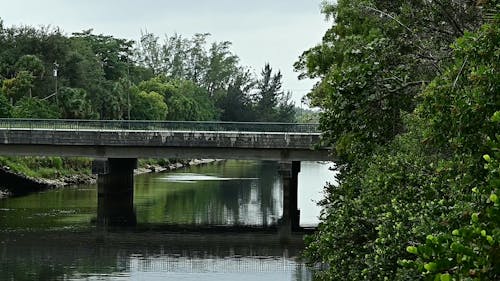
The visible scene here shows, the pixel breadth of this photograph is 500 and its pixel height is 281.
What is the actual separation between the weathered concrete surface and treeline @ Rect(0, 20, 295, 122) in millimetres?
16476

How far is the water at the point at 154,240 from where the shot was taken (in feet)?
87.8

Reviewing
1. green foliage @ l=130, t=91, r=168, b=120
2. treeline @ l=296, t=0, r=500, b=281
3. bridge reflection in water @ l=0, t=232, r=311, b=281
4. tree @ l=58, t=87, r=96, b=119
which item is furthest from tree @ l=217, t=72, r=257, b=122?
A: treeline @ l=296, t=0, r=500, b=281

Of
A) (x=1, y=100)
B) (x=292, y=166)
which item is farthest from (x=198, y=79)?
(x=292, y=166)

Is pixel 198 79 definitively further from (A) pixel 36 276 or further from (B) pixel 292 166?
(A) pixel 36 276

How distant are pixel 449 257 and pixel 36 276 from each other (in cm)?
2127

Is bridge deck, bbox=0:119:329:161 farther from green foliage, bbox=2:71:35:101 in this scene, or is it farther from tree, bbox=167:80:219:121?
tree, bbox=167:80:219:121

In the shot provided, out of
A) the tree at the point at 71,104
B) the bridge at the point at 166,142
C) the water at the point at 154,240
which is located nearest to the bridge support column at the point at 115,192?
the bridge at the point at 166,142

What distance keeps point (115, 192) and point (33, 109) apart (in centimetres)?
1754

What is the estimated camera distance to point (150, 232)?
35875 mm

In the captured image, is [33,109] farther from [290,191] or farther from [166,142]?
[290,191]

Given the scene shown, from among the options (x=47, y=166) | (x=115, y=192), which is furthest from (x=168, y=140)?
(x=47, y=166)

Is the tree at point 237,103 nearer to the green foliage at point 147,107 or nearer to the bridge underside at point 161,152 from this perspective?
the green foliage at point 147,107

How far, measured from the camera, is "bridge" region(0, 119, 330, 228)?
42.3 metres

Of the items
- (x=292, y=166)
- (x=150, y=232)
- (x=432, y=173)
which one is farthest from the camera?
(x=292, y=166)
